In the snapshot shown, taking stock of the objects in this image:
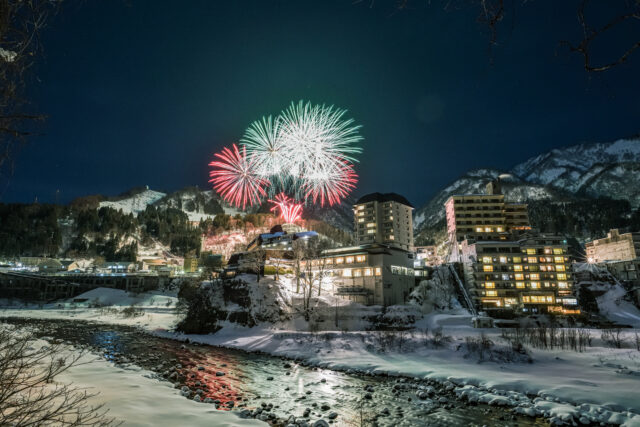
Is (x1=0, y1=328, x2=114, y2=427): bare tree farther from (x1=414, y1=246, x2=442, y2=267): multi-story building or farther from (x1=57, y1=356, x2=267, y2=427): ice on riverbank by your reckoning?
(x1=414, y1=246, x2=442, y2=267): multi-story building

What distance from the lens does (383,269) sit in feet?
253

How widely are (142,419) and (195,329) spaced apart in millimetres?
44942

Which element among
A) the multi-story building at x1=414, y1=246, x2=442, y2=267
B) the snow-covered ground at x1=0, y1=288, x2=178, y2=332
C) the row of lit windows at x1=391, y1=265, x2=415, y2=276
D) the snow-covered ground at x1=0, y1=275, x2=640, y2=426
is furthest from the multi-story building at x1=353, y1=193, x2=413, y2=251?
the snow-covered ground at x1=0, y1=275, x2=640, y2=426

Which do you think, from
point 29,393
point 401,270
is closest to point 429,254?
point 401,270

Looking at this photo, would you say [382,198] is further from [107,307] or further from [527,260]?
[107,307]

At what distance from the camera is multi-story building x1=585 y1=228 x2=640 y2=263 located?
111 meters

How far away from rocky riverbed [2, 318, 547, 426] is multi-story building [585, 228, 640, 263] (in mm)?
125667

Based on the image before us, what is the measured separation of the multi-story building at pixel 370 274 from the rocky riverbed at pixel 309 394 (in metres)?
45.6

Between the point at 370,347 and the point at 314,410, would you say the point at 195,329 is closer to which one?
the point at 370,347

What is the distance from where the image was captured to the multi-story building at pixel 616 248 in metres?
111

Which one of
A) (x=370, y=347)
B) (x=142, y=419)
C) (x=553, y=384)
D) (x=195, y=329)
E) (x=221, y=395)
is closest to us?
(x=142, y=419)

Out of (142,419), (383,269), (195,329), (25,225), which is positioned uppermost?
(25,225)

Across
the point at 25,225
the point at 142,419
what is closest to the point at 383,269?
the point at 142,419

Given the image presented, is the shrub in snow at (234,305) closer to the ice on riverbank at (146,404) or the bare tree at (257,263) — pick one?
the bare tree at (257,263)
